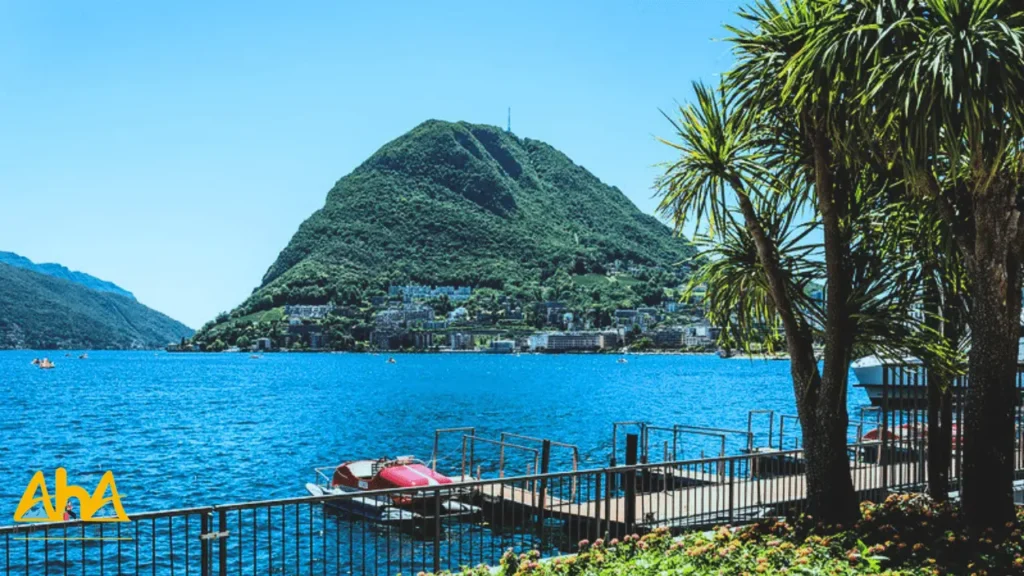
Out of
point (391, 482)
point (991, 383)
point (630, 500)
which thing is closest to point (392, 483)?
point (391, 482)

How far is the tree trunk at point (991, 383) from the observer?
10352 mm

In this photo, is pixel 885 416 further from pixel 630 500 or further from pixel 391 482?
pixel 391 482

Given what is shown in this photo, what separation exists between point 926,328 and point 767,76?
375 centimetres

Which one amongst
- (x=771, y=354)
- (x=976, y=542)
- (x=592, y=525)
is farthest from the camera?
(x=592, y=525)

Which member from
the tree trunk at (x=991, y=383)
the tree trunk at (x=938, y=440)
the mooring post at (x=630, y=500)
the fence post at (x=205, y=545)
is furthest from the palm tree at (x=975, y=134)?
the fence post at (x=205, y=545)

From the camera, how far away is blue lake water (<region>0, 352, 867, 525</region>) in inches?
1773

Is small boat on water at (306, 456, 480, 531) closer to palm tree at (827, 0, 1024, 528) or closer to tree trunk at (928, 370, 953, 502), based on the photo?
tree trunk at (928, 370, 953, 502)

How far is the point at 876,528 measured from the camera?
11008 mm

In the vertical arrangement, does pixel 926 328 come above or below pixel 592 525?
above

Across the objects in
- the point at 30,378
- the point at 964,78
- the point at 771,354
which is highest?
the point at 964,78

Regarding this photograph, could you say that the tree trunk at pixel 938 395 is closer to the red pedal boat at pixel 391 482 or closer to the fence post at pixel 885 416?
the fence post at pixel 885 416

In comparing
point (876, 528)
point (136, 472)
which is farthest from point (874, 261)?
point (136, 472)

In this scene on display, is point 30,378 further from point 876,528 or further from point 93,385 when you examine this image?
point 876,528

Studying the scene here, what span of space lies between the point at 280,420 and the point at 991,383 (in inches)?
2807
